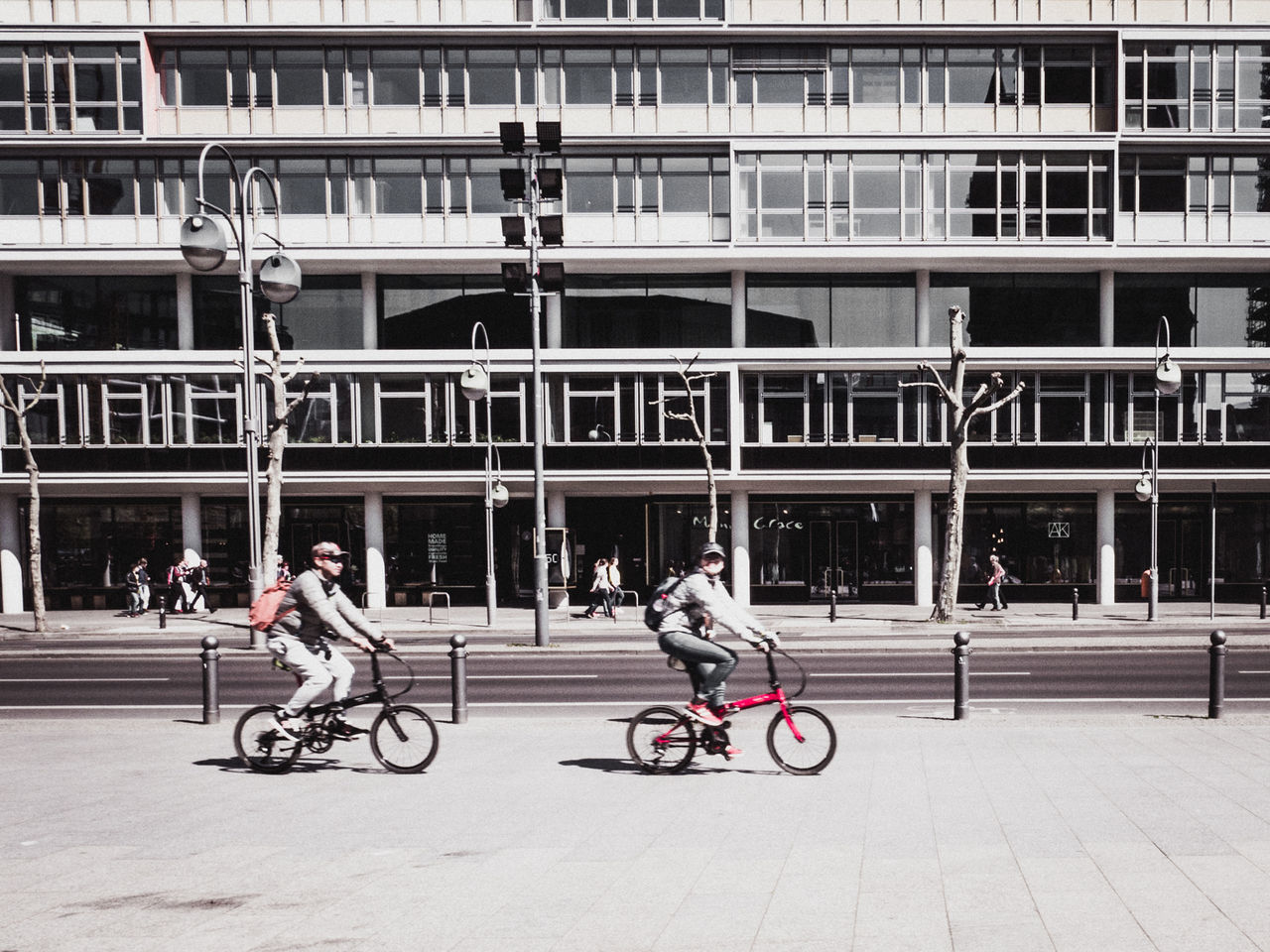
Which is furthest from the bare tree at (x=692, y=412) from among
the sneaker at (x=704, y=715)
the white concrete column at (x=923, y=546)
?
the sneaker at (x=704, y=715)

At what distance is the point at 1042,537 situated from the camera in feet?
99.0

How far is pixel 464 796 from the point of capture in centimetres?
766

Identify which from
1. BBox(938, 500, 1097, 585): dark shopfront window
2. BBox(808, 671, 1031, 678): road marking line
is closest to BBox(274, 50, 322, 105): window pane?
BBox(938, 500, 1097, 585): dark shopfront window

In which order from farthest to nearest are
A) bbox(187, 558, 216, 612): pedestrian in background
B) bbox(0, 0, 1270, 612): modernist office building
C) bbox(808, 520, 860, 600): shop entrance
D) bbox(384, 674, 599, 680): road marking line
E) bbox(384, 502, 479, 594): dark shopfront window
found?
bbox(384, 502, 479, 594): dark shopfront window < bbox(808, 520, 860, 600): shop entrance < bbox(187, 558, 216, 612): pedestrian in background < bbox(0, 0, 1270, 612): modernist office building < bbox(384, 674, 599, 680): road marking line

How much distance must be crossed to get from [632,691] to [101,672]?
A: 10.4 meters

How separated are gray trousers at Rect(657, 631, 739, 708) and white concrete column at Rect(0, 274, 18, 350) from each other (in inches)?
1211

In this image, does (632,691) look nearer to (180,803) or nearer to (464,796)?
(464,796)

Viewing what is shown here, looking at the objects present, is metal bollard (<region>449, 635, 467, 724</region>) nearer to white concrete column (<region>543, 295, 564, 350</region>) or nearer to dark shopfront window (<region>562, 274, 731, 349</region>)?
white concrete column (<region>543, 295, 564, 350</region>)

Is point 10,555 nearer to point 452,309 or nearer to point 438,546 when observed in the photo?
point 438,546

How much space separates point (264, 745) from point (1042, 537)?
2736 centimetres

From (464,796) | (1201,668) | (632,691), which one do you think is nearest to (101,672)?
(632,691)

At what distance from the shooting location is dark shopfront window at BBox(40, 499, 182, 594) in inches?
1190

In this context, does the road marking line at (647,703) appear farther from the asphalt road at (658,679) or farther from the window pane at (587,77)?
the window pane at (587,77)

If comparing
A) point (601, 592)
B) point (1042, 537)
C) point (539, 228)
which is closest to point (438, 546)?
point (601, 592)
